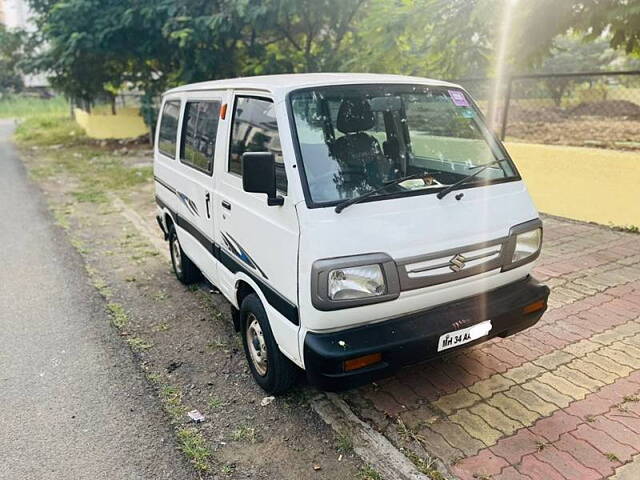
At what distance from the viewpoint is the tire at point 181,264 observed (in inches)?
207

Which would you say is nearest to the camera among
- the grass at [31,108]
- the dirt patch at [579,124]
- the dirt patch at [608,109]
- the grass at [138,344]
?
the grass at [138,344]

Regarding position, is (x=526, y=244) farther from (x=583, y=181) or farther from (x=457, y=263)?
(x=583, y=181)

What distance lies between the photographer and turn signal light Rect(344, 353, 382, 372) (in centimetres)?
261

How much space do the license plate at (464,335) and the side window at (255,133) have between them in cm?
122

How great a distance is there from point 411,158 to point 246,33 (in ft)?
33.9

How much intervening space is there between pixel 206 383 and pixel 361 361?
4.69 ft

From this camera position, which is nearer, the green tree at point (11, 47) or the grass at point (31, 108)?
the green tree at point (11, 47)

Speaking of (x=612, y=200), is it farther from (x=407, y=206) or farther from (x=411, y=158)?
(x=407, y=206)

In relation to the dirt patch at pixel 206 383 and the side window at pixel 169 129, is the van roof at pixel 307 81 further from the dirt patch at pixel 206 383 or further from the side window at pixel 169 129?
the dirt patch at pixel 206 383

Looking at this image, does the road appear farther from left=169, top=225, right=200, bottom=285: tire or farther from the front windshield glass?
the front windshield glass

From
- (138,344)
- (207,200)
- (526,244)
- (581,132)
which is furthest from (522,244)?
(581,132)

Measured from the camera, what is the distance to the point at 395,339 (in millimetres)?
2682

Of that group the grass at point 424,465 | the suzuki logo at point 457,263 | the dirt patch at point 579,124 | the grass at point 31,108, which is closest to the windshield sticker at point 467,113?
the suzuki logo at point 457,263

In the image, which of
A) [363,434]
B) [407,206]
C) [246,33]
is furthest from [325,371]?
[246,33]
